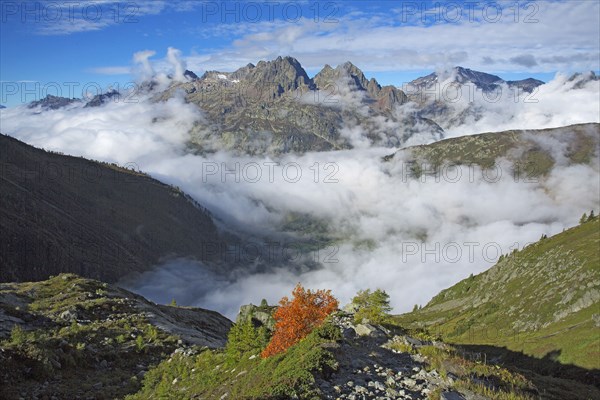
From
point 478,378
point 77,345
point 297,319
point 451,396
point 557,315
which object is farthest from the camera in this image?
point 557,315

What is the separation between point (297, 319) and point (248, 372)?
228 inches

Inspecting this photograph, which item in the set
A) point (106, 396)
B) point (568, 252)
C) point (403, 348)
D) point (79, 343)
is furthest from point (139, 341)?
point (568, 252)

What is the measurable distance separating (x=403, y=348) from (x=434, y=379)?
489cm

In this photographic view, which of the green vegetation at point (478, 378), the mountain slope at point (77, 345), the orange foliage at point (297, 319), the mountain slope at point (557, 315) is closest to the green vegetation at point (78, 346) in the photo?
the mountain slope at point (77, 345)

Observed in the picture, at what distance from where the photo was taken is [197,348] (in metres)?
47.8

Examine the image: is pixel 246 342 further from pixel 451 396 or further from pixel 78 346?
pixel 78 346

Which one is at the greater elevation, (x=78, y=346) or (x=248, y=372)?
(x=248, y=372)

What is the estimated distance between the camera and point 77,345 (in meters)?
41.3

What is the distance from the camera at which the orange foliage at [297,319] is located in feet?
91.6

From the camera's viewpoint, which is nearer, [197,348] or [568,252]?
[197,348]

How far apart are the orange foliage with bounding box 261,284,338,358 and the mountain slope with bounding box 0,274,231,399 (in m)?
15.4

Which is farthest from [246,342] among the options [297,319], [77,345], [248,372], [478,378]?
[77,345]

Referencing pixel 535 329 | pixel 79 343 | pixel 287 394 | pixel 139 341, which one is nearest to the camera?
pixel 287 394

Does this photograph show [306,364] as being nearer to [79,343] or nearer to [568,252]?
[79,343]
